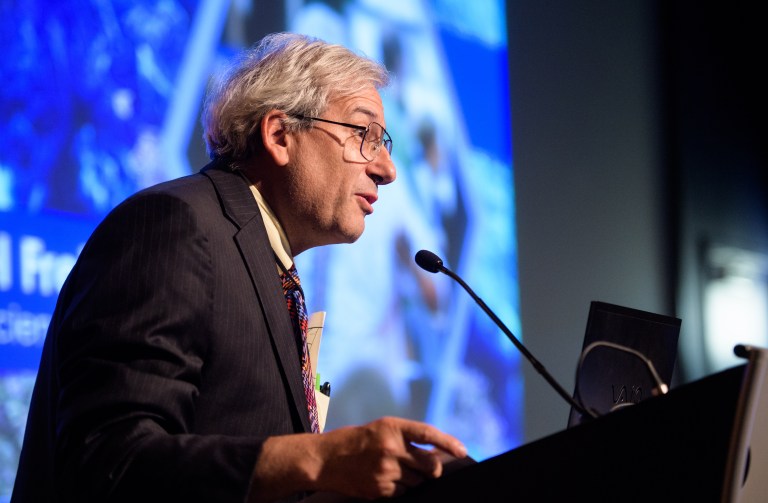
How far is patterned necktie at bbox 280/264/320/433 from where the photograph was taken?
1646mm

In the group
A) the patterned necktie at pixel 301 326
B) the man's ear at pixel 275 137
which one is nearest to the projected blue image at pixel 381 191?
the man's ear at pixel 275 137

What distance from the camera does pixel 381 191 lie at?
11.1 ft

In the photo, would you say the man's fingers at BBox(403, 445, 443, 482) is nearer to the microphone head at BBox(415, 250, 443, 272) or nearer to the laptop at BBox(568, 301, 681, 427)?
the laptop at BBox(568, 301, 681, 427)

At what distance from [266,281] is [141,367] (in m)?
0.38

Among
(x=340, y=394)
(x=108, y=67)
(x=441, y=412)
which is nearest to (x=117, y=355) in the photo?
(x=108, y=67)

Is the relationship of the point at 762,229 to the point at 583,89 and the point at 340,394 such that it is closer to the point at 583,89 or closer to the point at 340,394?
the point at 583,89

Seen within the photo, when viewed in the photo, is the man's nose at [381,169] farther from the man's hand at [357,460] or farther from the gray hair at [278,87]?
the man's hand at [357,460]

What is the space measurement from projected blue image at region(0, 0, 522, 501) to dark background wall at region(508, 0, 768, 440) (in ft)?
0.97

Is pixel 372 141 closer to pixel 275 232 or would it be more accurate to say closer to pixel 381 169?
pixel 381 169

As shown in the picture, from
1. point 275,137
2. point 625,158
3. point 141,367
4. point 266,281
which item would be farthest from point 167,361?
point 625,158

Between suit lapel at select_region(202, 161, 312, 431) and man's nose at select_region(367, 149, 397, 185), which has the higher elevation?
man's nose at select_region(367, 149, 397, 185)

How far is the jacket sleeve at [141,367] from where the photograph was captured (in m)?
1.12

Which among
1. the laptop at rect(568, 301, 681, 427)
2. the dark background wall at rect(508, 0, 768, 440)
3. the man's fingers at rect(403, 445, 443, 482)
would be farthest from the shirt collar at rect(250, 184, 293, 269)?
the dark background wall at rect(508, 0, 768, 440)

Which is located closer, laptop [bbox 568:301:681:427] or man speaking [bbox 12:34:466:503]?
man speaking [bbox 12:34:466:503]
